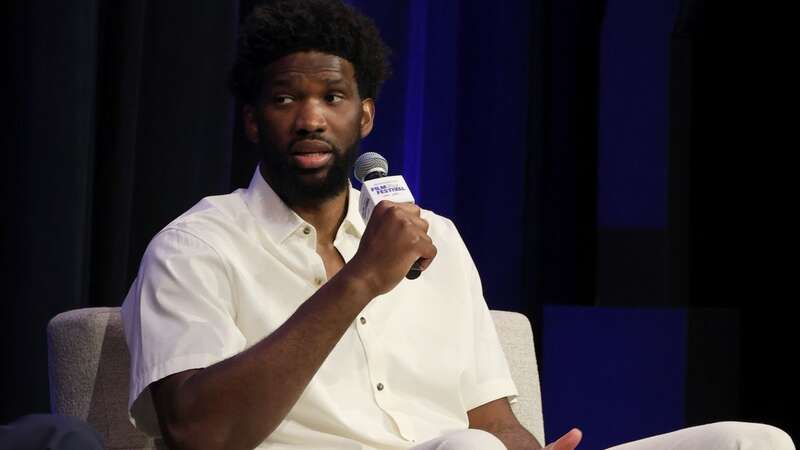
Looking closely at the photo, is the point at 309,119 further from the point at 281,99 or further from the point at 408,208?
the point at 408,208

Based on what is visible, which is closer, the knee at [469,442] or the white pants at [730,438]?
the knee at [469,442]

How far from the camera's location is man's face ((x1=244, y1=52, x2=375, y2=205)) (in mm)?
1782

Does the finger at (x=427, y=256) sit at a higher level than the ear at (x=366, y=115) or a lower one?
lower

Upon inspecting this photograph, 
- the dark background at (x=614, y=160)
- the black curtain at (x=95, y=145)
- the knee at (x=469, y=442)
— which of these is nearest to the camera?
the knee at (x=469, y=442)

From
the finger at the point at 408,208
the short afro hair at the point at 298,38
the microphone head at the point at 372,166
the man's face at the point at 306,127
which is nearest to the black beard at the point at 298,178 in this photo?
the man's face at the point at 306,127

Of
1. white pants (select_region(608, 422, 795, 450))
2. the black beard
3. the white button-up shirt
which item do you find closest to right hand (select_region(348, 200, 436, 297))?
the white button-up shirt

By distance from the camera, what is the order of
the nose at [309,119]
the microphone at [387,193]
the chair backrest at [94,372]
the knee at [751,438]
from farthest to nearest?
the nose at [309,119] → the chair backrest at [94,372] → the microphone at [387,193] → the knee at [751,438]

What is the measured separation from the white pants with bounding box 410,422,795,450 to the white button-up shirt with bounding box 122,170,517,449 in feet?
0.83

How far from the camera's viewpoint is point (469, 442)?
127cm

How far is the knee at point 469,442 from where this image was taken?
1261 millimetres

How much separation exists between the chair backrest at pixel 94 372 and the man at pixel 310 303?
0.07 meters

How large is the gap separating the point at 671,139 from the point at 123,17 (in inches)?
67.9

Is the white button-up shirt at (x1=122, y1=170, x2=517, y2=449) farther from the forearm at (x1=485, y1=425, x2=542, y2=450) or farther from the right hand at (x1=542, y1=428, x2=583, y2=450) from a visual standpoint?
the right hand at (x1=542, y1=428, x2=583, y2=450)

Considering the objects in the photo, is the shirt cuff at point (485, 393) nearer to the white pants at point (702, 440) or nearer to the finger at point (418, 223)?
the white pants at point (702, 440)
